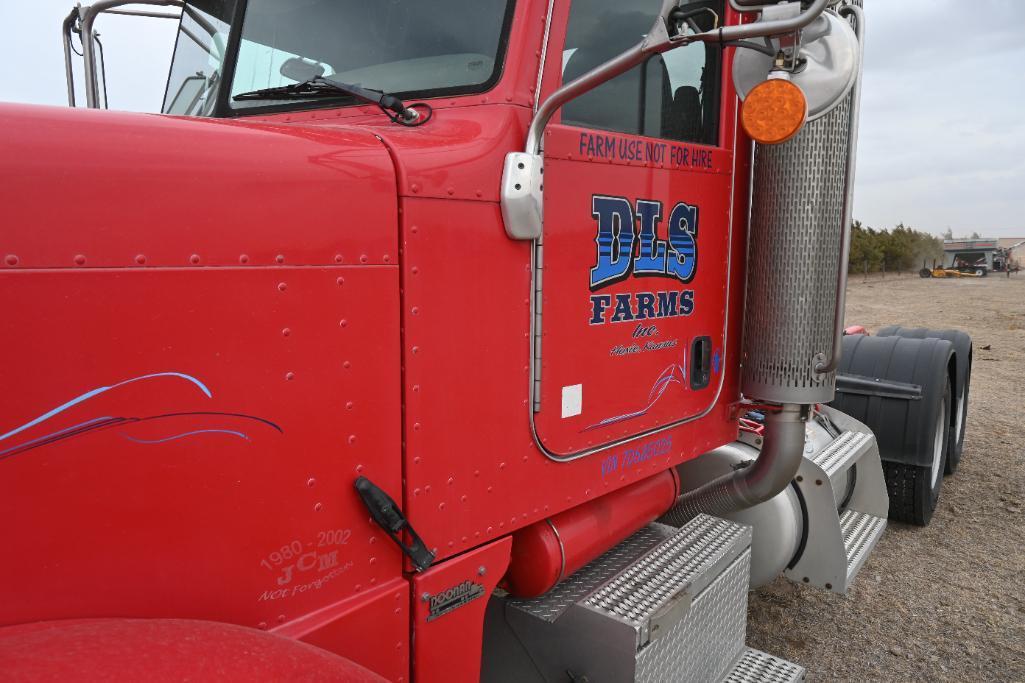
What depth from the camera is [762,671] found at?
2.72m

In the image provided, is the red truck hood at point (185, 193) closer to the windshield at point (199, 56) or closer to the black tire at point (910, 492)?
the windshield at point (199, 56)

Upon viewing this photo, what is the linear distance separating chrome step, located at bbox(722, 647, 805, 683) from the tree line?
31.8m

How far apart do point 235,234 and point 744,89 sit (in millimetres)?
1146

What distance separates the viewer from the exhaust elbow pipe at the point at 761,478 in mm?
2670

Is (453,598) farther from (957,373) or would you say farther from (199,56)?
(957,373)

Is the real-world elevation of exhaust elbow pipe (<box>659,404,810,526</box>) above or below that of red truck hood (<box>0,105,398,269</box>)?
below

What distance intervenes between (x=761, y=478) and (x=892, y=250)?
126ft

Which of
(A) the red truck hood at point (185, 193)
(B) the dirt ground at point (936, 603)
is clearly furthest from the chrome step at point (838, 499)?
(A) the red truck hood at point (185, 193)

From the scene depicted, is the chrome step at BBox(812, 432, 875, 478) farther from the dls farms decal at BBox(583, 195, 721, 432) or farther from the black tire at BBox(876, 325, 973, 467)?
the black tire at BBox(876, 325, 973, 467)

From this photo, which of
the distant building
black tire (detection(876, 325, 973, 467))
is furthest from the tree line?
black tire (detection(876, 325, 973, 467))

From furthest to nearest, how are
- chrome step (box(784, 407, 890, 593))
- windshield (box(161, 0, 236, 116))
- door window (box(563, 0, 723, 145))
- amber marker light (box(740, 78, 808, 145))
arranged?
chrome step (box(784, 407, 890, 593)) < windshield (box(161, 0, 236, 116)) < door window (box(563, 0, 723, 145)) < amber marker light (box(740, 78, 808, 145))

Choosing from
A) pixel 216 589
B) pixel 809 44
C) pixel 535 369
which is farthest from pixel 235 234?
pixel 809 44

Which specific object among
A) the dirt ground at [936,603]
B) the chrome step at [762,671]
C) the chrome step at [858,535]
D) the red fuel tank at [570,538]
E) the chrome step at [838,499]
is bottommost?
the dirt ground at [936,603]

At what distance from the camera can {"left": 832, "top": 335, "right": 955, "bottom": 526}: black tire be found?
14.9 feet
